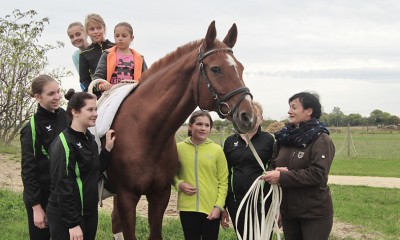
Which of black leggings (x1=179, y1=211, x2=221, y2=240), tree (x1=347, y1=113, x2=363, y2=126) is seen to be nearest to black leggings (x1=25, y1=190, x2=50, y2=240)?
black leggings (x1=179, y1=211, x2=221, y2=240)

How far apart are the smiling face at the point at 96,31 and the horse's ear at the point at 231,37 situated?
1.85 meters

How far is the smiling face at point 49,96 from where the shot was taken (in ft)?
10.6

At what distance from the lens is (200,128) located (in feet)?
12.6

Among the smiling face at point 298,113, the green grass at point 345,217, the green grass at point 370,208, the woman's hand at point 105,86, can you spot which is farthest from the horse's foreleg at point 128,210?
the green grass at point 370,208

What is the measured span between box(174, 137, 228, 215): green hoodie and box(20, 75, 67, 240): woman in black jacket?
1174 millimetres

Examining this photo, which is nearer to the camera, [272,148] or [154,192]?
[154,192]

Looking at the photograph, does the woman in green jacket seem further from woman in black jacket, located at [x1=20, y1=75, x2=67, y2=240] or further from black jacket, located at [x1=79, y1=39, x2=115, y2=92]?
black jacket, located at [x1=79, y1=39, x2=115, y2=92]

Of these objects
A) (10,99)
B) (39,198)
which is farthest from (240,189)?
(10,99)

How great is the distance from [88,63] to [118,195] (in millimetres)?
1742

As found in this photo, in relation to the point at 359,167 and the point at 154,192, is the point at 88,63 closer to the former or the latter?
the point at 154,192

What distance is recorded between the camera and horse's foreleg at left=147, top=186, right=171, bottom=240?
372 centimetres

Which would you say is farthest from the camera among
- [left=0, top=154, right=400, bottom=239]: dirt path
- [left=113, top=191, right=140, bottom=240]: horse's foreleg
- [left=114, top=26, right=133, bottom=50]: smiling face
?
[left=0, top=154, right=400, bottom=239]: dirt path

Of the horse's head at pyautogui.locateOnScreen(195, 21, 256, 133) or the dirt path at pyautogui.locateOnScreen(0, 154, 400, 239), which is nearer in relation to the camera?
the horse's head at pyautogui.locateOnScreen(195, 21, 256, 133)

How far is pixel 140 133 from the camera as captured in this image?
3518 mm
